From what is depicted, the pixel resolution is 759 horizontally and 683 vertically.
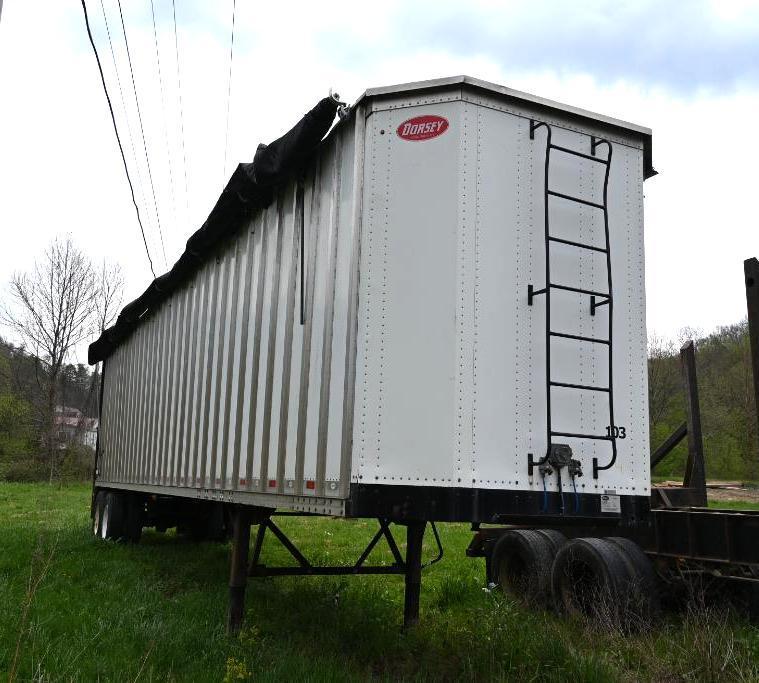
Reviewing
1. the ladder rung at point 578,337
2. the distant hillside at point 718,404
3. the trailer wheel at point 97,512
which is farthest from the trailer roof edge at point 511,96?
the distant hillside at point 718,404

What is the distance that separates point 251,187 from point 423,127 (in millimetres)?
2133

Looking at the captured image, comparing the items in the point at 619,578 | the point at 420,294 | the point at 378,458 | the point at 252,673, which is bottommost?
the point at 252,673

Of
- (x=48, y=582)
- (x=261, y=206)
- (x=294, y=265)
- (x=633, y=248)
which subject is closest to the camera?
(x=633, y=248)

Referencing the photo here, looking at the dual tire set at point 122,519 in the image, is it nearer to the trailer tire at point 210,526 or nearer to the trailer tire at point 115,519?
the trailer tire at point 115,519

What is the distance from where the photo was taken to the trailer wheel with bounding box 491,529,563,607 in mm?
7441

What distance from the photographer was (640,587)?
6406 mm

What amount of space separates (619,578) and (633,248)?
291cm

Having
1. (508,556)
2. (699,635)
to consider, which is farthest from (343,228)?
(508,556)

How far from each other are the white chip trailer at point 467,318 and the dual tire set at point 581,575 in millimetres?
1599

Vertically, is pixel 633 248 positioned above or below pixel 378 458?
above

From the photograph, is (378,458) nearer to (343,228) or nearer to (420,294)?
(420,294)

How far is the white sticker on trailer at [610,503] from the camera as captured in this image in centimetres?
491

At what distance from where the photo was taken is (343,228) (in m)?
5.20

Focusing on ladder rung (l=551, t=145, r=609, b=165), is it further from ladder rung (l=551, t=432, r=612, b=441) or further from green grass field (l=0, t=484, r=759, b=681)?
green grass field (l=0, t=484, r=759, b=681)
